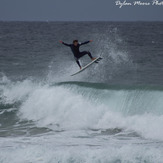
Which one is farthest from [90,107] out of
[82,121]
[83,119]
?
[82,121]

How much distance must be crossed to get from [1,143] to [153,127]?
193 inches

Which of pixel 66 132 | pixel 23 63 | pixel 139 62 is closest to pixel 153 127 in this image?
pixel 66 132

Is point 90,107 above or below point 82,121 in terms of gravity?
above

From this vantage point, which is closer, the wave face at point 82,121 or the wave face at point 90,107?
the wave face at point 82,121

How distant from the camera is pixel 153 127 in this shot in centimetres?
1118

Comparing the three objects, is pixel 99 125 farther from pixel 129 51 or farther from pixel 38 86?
pixel 129 51

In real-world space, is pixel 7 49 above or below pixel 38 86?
above

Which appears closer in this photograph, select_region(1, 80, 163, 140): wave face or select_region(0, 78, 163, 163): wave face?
select_region(0, 78, 163, 163): wave face

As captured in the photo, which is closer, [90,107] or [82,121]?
[82,121]

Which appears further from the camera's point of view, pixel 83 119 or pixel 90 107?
pixel 90 107

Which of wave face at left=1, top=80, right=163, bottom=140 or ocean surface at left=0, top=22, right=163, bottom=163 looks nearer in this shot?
ocean surface at left=0, top=22, right=163, bottom=163

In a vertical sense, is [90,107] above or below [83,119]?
above

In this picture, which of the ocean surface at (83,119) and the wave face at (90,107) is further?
the wave face at (90,107)

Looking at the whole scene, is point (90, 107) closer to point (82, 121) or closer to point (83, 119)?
point (83, 119)
